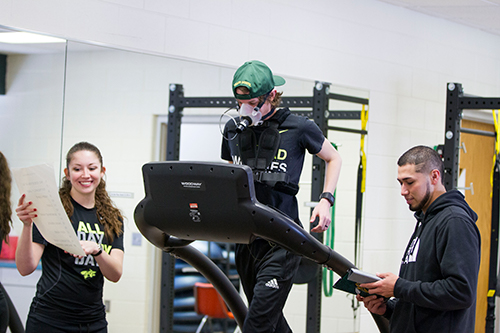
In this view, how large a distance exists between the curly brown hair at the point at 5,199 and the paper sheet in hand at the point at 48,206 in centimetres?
66

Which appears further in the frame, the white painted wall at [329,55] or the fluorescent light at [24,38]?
the white painted wall at [329,55]

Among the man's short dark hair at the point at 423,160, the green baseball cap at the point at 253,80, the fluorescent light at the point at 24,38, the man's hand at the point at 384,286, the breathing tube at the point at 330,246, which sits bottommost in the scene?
the breathing tube at the point at 330,246

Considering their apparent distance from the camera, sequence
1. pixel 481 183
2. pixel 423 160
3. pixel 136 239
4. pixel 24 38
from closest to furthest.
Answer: pixel 423 160
pixel 24 38
pixel 136 239
pixel 481 183

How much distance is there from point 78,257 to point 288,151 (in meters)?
0.95

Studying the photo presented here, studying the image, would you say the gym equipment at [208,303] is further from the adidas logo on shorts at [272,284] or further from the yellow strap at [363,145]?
the adidas logo on shorts at [272,284]

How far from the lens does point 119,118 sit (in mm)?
3543

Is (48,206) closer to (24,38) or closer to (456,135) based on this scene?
(24,38)

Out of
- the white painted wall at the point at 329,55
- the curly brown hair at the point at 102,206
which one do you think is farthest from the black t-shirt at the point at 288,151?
the white painted wall at the point at 329,55

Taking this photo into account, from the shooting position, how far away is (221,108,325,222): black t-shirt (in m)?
2.09

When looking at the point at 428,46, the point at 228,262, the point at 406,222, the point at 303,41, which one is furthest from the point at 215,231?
the point at 428,46

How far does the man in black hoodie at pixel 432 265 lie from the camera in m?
1.70

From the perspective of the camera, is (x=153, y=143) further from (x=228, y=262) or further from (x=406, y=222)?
(x=406, y=222)

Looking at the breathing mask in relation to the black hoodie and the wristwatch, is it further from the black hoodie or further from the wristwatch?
the black hoodie

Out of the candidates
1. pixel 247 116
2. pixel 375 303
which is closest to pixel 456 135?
pixel 375 303
